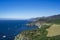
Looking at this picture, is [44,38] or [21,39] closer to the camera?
[44,38]

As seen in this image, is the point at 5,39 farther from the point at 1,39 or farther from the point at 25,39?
the point at 25,39

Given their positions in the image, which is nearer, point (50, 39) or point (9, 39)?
point (50, 39)

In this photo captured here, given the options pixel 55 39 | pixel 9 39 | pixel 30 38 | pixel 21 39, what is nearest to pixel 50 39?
pixel 55 39

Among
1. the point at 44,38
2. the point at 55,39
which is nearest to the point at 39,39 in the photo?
the point at 44,38

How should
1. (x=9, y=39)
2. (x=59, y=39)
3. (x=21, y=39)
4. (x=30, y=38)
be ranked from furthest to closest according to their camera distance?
(x=9, y=39)
(x=21, y=39)
(x=30, y=38)
(x=59, y=39)

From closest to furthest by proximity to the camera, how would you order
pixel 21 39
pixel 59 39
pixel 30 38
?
pixel 59 39, pixel 30 38, pixel 21 39

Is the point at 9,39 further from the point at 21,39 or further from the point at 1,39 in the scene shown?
the point at 21,39

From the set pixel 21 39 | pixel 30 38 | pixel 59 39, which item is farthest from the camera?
pixel 21 39

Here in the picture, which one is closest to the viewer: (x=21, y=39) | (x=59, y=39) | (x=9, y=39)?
(x=59, y=39)
